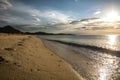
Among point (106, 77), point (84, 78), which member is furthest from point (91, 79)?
point (106, 77)

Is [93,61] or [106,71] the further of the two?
[93,61]

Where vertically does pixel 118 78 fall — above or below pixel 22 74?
below

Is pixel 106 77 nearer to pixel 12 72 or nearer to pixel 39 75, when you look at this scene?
pixel 39 75

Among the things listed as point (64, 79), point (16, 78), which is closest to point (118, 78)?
point (64, 79)

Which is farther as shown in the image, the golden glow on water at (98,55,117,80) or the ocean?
the ocean

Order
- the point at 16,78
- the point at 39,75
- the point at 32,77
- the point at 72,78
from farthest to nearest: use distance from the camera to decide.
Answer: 1. the point at 72,78
2. the point at 39,75
3. the point at 32,77
4. the point at 16,78

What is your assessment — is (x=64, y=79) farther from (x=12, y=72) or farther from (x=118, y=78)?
(x=118, y=78)

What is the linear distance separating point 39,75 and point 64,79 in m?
1.90

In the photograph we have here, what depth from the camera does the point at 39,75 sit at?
34.1ft

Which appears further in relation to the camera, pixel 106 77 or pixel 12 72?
pixel 106 77

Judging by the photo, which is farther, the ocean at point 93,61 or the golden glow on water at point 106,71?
the ocean at point 93,61

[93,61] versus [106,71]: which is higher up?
[106,71]

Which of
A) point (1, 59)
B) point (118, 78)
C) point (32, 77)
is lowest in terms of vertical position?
point (118, 78)

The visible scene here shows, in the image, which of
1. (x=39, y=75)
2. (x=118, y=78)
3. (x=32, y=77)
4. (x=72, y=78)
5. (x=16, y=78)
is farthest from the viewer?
(x=118, y=78)
